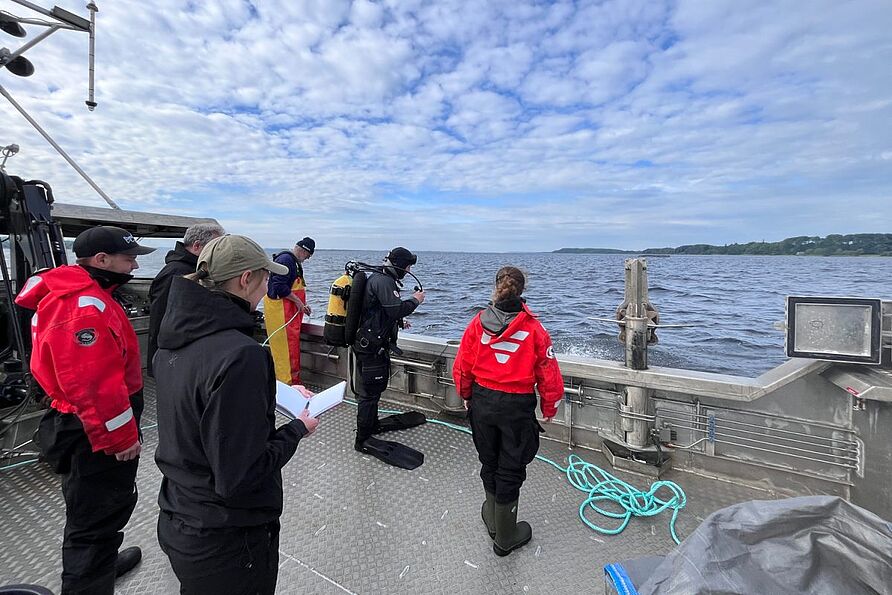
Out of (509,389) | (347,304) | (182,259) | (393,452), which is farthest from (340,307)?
(509,389)

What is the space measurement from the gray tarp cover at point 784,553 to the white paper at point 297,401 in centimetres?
113

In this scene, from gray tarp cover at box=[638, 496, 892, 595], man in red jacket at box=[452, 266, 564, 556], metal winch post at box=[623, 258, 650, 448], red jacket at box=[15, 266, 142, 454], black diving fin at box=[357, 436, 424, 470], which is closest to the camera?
gray tarp cover at box=[638, 496, 892, 595]

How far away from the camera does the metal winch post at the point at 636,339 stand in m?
2.88

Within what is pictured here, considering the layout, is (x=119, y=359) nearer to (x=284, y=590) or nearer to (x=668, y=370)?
(x=284, y=590)

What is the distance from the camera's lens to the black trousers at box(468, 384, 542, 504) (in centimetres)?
214

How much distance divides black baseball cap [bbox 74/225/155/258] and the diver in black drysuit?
1603 millimetres

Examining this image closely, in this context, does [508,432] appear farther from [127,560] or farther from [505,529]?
[127,560]

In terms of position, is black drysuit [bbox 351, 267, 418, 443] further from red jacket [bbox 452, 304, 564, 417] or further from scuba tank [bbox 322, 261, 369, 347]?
red jacket [bbox 452, 304, 564, 417]

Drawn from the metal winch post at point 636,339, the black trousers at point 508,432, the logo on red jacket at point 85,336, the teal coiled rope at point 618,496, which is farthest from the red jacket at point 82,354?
the metal winch post at point 636,339

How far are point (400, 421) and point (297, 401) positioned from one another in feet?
7.35

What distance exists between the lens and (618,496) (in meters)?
2.63

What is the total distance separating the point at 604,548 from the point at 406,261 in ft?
7.36

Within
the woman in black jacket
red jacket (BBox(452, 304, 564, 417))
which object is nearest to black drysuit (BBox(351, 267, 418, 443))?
red jacket (BBox(452, 304, 564, 417))

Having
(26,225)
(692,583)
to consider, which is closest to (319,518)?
(692,583)
